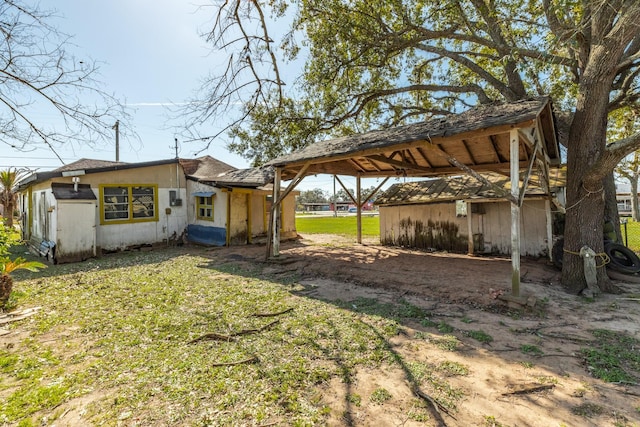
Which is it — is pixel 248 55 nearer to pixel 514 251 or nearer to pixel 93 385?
pixel 93 385

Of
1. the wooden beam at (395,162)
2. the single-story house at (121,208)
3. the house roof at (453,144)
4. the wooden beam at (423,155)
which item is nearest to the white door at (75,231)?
the single-story house at (121,208)

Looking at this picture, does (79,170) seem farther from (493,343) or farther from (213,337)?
(493,343)

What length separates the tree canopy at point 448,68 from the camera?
198 inches

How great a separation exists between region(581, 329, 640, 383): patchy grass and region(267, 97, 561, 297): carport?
47.5 inches

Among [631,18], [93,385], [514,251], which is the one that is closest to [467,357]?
[514,251]

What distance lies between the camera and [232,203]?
11.1m

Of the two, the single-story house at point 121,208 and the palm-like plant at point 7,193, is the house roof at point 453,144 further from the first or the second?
the palm-like plant at point 7,193

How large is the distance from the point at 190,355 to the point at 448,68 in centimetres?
1276

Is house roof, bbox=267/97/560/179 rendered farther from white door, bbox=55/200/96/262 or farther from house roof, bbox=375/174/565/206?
white door, bbox=55/200/96/262

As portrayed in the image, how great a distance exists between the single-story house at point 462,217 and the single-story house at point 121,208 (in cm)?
498

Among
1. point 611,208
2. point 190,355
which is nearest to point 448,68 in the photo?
point 611,208

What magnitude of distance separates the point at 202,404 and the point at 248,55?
557 centimetres

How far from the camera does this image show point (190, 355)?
300cm

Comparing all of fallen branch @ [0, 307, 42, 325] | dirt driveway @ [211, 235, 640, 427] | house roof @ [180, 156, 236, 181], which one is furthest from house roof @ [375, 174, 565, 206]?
fallen branch @ [0, 307, 42, 325]
